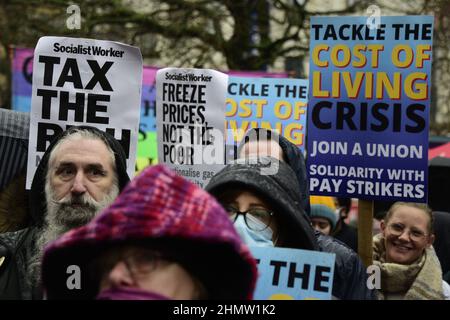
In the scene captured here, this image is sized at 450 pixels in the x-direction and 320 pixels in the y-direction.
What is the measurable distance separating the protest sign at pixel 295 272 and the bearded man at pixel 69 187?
911mm

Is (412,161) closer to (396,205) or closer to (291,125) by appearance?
(396,205)

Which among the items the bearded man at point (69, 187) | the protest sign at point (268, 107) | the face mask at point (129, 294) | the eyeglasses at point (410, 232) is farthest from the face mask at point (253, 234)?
the protest sign at point (268, 107)

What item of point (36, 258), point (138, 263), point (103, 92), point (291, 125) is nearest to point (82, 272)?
point (138, 263)

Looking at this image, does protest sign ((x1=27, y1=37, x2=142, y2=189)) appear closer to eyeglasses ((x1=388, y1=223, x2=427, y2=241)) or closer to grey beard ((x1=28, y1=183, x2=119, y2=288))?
grey beard ((x1=28, y1=183, x2=119, y2=288))

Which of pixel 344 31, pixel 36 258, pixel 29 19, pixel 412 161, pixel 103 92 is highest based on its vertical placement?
pixel 29 19

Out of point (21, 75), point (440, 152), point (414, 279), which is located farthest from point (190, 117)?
point (21, 75)

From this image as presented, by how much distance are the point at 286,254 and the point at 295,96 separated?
3689mm

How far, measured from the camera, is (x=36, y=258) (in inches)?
153

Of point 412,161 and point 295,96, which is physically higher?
point 295,96

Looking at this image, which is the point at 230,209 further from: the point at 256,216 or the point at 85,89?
the point at 85,89

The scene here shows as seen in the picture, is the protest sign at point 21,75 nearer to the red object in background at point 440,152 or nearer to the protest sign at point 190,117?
the red object in background at point 440,152

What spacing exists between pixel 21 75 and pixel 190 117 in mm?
7603

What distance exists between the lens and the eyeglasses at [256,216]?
11.2ft

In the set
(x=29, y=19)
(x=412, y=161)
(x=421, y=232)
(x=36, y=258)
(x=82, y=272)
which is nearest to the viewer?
(x=82, y=272)
